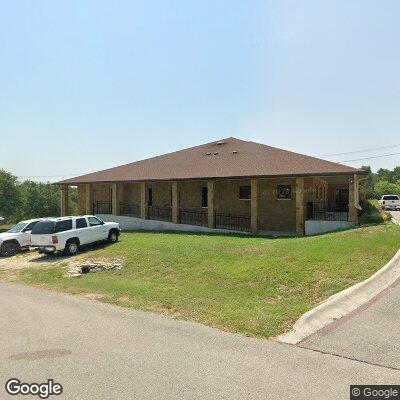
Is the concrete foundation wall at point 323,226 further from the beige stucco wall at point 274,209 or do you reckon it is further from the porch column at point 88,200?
the porch column at point 88,200

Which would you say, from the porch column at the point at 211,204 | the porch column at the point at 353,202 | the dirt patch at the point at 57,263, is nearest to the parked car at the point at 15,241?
the dirt patch at the point at 57,263

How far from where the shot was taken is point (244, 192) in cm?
2358

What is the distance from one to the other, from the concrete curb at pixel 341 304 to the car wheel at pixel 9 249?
18.0m

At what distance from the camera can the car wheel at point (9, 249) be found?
20906mm

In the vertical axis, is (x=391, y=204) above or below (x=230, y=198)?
below

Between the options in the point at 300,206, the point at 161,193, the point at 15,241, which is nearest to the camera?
the point at 300,206

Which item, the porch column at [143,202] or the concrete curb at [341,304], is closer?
the concrete curb at [341,304]

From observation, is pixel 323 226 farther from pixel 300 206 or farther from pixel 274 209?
pixel 274 209

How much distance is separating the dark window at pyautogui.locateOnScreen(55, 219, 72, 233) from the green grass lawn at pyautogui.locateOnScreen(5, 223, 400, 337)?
9.22ft

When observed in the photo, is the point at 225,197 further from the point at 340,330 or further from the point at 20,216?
the point at 20,216

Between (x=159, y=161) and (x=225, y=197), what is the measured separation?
782 centimetres

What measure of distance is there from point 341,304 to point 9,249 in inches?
725

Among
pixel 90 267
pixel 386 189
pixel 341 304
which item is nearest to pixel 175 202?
pixel 90 267

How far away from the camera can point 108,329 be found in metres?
Result: 7.45
